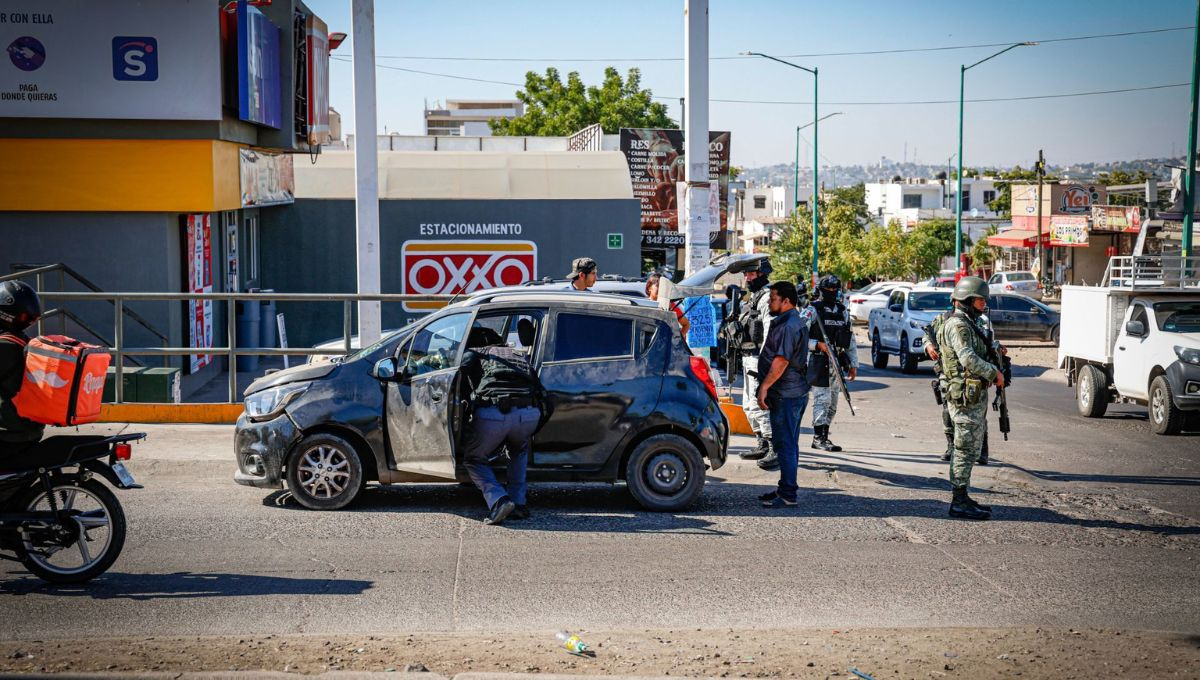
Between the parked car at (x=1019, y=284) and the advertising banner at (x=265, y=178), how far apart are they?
3917 cm

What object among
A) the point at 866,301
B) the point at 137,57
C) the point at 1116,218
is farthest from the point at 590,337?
the point at 1116,218

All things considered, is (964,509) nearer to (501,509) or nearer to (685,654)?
(501,509)

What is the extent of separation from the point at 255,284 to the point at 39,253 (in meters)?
6.65

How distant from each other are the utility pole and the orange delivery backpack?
22.1 ft

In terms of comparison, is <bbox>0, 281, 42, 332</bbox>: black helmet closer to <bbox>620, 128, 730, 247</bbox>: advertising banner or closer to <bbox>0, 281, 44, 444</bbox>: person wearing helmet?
<bbox>0, 281, 44, 444</bbox>: person wearing helmet

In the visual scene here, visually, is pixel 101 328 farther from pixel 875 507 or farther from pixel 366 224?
pixel 875 507

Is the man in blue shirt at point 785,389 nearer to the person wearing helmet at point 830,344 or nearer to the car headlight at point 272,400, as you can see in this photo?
the person wearing helmet at point 830,344

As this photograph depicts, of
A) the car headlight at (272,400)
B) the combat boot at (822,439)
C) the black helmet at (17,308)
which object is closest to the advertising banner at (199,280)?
the car headlight at (272,400)

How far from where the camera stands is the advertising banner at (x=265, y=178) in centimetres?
1886

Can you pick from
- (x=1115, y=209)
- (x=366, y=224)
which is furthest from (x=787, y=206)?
(x=366, y=224)

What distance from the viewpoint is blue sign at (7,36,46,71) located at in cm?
1616

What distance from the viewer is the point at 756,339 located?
38.0ft

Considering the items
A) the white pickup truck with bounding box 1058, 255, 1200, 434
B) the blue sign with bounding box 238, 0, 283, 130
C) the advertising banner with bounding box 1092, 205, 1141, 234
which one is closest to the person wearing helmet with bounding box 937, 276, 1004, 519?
the white pickup truck with bounding box 1058, 255, 1200, 434

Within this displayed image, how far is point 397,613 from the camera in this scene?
22.8 ft
